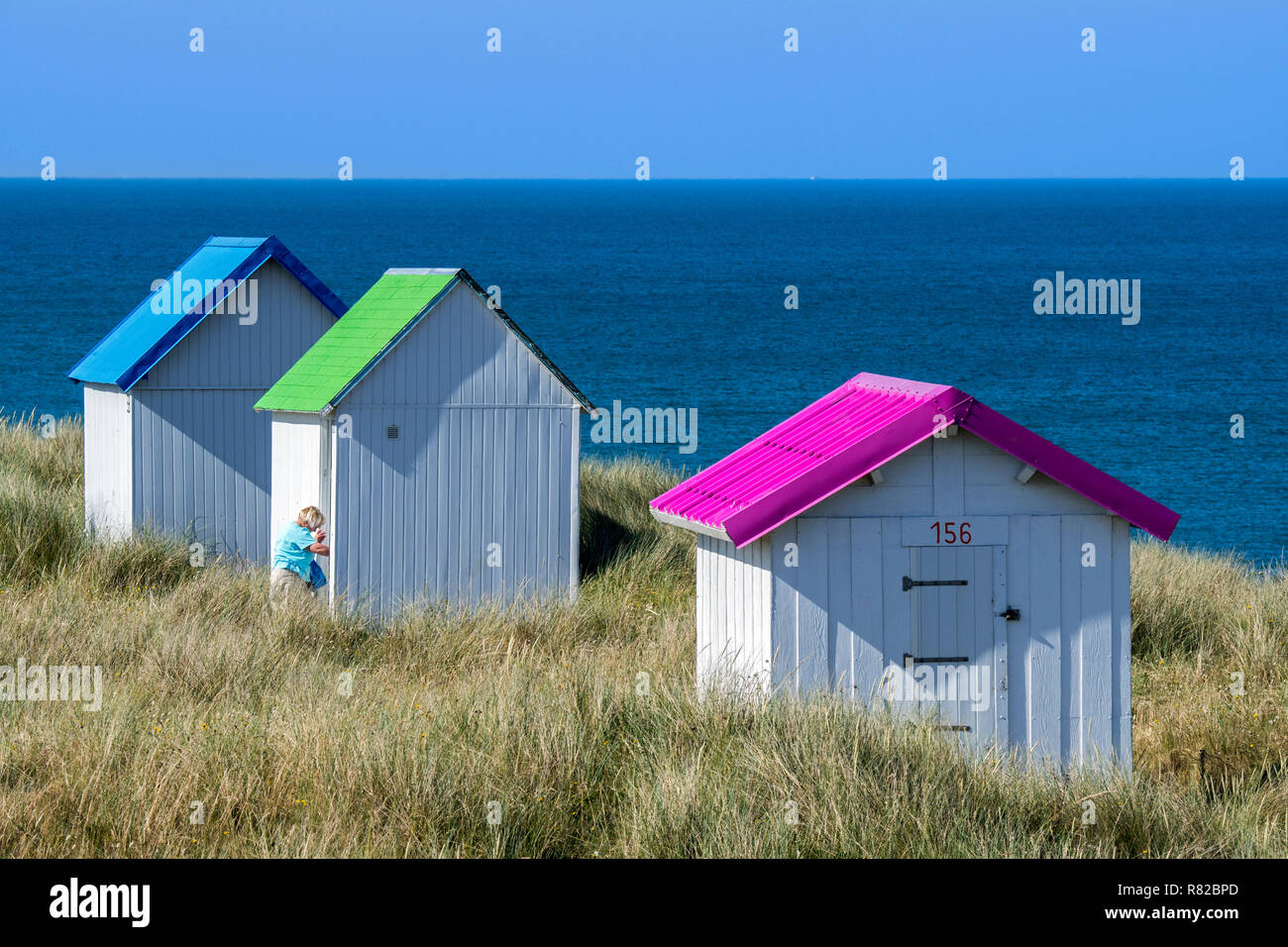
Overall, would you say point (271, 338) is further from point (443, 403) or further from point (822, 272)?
point (822, 272)

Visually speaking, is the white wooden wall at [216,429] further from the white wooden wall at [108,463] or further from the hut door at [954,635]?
the hut door at [954,635]

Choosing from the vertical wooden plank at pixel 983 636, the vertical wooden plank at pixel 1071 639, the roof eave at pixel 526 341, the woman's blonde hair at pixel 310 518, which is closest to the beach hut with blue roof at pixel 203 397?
the woman's blonde hair at pixel 310 518

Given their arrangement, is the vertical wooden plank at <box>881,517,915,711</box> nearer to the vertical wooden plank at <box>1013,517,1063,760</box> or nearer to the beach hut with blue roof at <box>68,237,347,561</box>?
the vertical wooden plank at <box>1013,517,1063,760</box>

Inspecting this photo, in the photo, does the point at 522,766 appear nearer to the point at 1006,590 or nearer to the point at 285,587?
the point at 1006,590

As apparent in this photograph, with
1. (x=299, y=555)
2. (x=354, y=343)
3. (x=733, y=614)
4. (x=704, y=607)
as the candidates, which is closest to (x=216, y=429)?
(x=354, y=343)

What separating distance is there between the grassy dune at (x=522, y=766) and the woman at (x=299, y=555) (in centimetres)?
103

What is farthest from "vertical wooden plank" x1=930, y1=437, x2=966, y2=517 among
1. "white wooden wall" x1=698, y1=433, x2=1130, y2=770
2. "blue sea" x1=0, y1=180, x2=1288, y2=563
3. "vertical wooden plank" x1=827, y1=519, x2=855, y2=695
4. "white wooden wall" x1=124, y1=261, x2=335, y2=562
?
"blue sea" x1=0, y1=180, x2=1288, y2=563

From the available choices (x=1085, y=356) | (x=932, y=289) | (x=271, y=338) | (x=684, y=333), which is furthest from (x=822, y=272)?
(x=271, y=338)

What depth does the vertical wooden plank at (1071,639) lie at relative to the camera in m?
8.45

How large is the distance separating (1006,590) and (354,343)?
6.80 metres

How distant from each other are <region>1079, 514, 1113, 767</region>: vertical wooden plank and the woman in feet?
20.6

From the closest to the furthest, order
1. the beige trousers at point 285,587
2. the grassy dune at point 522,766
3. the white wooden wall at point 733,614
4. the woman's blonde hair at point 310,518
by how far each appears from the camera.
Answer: the grassy dune at point 522,766, the white wooden wall at point 733,614, the beige trousers at point 285,587, the woman's blonde hair at point 310,518

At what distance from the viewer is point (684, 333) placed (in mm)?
69188

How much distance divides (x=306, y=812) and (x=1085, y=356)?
57563 mm
